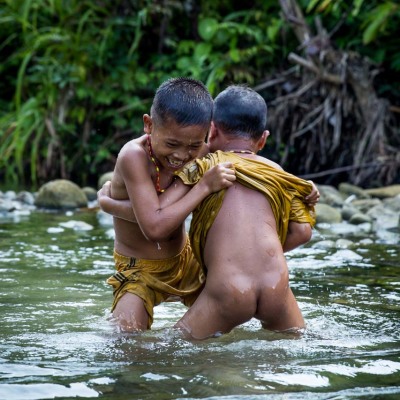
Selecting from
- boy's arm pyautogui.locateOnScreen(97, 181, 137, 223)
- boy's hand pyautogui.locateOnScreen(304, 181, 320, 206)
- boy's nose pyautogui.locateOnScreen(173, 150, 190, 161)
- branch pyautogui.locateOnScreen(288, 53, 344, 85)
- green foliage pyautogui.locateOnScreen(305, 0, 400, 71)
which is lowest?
boy's arm pyautogui.locateOnScreen(97, 181, 137, 223)

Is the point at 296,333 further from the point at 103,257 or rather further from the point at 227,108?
the point at 103,257

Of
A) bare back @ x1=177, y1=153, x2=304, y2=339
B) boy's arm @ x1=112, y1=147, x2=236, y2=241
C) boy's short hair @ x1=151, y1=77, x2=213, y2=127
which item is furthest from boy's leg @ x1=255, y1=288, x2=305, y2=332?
boy's short hair @ x1=151, y1=77, x2=213, y2=127

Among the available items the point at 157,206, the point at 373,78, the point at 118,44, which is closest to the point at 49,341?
the point at 157,206

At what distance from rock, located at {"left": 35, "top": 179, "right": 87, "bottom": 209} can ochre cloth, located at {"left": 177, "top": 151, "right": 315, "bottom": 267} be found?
5.40 m

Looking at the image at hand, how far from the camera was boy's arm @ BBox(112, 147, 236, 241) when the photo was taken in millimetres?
3322

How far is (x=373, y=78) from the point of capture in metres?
9.52

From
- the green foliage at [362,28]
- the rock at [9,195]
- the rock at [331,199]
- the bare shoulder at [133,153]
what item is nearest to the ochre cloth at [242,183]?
the bare shoulder at [133,153]

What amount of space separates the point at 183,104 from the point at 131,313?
939 mm

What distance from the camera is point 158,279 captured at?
378 centimetres

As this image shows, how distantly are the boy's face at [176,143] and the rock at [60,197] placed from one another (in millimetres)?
5323

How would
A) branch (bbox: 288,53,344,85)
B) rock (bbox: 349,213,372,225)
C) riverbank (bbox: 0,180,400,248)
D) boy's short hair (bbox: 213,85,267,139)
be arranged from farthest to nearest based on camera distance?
branch (bbox: 288,53,344,85) → rock (bbox: 349,213,372,225) → riverbank (bbox: 0,180,400,248) → boy's short hair (bbox: 213,85,267,139)

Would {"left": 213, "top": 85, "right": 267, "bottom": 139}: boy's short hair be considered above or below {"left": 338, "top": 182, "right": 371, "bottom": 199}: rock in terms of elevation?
above

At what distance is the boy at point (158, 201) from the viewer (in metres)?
3.38

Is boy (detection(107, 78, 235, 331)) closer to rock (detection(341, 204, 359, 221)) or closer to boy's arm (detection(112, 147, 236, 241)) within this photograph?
boy's arm (detection(112, 147, 236, 241))
